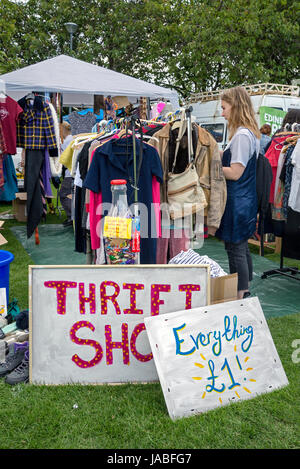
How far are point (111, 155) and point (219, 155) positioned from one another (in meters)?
0.96

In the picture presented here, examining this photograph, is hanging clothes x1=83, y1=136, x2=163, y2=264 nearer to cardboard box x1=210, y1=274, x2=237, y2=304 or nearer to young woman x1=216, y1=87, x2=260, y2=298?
young woman x1=216, y1=87, x2=260, y2=298

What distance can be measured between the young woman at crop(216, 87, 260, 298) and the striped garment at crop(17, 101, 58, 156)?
3031 millimetres

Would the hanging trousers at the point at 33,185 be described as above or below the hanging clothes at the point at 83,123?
below

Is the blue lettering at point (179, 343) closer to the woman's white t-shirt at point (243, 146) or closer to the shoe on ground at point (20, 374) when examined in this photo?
the shoe on ground at point (20, 374)

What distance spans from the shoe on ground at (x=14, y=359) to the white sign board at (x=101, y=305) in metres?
0.33

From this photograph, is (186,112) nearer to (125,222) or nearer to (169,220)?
(169,220)

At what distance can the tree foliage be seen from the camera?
15.0m

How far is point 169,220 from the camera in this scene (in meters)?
3.63

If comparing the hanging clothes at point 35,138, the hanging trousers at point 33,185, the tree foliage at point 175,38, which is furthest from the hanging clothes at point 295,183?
the tree foliage at point 175,38

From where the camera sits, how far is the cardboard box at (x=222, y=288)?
115 inches

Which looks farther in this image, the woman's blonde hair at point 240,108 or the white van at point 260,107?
the white van at point 260,107

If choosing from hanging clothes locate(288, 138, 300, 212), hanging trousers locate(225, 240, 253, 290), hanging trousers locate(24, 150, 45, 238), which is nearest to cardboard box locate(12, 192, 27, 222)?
hanging trousers locate(24, 150, 45, 238)

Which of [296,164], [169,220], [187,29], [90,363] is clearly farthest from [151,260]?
[187,29]

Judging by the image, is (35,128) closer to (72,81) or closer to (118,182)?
(72,81)
